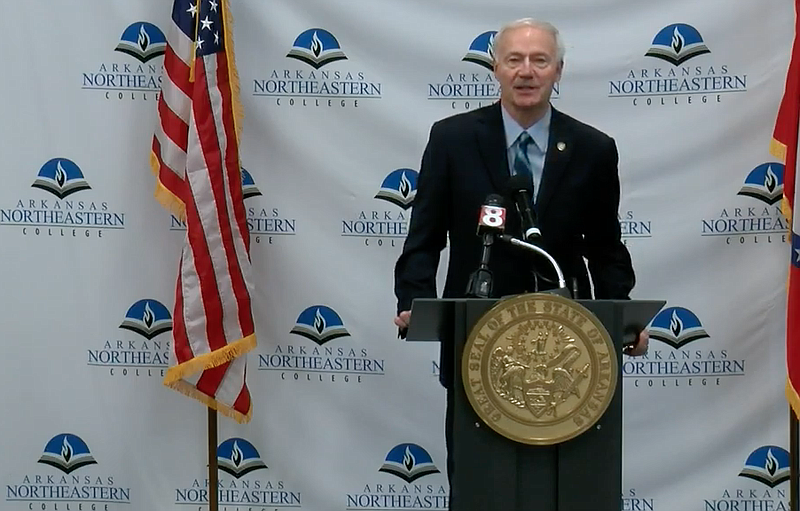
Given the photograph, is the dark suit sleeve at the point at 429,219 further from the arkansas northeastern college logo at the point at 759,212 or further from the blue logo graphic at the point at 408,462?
the arkansas northeastern college logo at the point at 759,212

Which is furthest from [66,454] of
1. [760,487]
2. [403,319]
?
[760,487]

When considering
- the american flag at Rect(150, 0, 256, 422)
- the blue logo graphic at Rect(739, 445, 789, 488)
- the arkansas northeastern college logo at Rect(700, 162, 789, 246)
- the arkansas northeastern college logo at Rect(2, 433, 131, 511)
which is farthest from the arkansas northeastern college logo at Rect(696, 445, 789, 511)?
the arkansas northeastern college logo at Rect(2, 433, 131, 511)

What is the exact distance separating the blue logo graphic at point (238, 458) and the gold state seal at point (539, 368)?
5.59 ft

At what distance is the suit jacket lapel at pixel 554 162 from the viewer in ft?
7.26

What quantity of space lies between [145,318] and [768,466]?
221cm

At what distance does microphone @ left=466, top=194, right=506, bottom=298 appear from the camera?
1871mm

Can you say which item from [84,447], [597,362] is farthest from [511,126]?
[84,447]

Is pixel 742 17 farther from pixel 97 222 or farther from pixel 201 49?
pixel 97 222

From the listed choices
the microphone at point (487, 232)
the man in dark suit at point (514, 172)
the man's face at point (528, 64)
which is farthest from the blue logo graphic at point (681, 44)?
the microphone at point (487, 232)

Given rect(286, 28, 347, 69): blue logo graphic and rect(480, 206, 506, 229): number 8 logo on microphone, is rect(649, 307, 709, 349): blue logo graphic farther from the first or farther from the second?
rect(480, 206, 506, 229): number 8 logo on microphone

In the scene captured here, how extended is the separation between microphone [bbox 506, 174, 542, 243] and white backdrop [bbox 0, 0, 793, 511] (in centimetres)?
130

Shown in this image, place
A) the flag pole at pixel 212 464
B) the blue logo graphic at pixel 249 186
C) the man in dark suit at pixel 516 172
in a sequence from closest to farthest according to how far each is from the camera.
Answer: the man in dark suit at pixel 516 172 → the flag pole at pixel 212 464 → the blue logo graphic at pixel 249 186

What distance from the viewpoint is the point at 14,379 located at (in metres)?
3.34

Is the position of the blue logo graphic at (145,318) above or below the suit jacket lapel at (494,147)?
below
